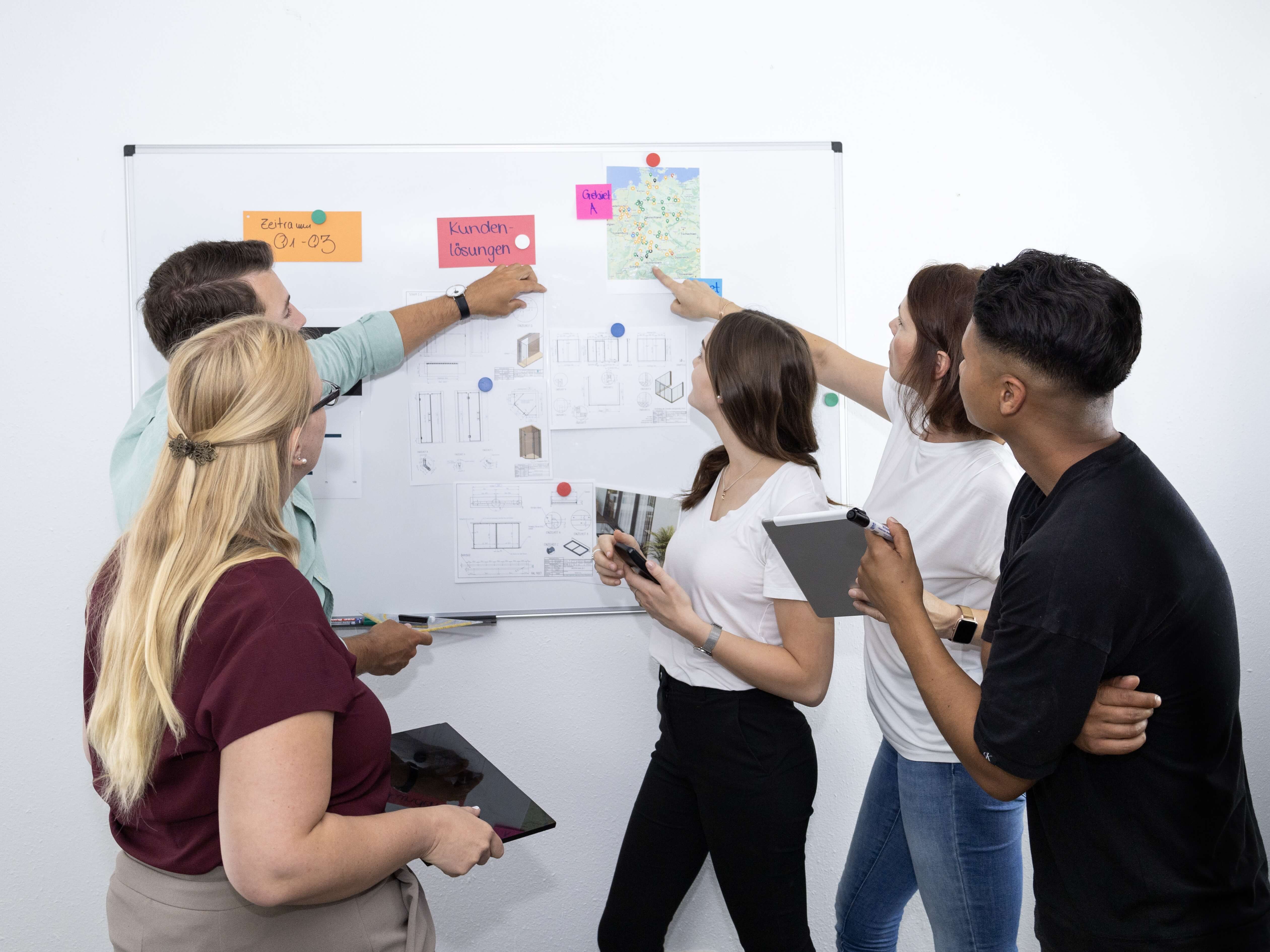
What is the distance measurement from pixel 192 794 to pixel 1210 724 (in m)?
1.13

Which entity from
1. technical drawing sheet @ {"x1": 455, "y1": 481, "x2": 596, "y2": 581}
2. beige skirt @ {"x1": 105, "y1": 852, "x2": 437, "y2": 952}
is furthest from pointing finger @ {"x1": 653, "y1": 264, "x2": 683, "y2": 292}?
beige skirt @ {"x1": 105, "y1": 852, "x2": 437, "y2": 952}

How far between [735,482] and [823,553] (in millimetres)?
363

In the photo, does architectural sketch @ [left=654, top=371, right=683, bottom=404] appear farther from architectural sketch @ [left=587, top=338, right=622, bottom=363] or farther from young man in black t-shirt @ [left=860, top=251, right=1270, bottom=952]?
young man in black t-shirt @ [left=860, top=251, right=1270, bottom=952]

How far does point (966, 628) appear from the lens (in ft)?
4.24

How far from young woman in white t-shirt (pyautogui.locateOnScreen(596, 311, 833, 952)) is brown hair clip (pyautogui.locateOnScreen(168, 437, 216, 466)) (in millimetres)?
749

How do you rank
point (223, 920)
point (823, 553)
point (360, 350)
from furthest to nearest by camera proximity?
point (360, 350), point (823, 553), point (223, 920)

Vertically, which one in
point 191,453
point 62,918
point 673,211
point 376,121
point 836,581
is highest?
point 376,121

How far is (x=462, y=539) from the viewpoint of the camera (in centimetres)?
198

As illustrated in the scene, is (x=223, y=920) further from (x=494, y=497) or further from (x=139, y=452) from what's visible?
(x=494, y=497)

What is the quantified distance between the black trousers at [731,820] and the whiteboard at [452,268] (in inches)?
22.7

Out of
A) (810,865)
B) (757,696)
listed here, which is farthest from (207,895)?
(810,865)

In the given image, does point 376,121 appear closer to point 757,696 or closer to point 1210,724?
point 757,696

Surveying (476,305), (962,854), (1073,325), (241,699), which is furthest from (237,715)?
(476,305)

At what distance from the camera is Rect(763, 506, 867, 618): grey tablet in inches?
46.4
